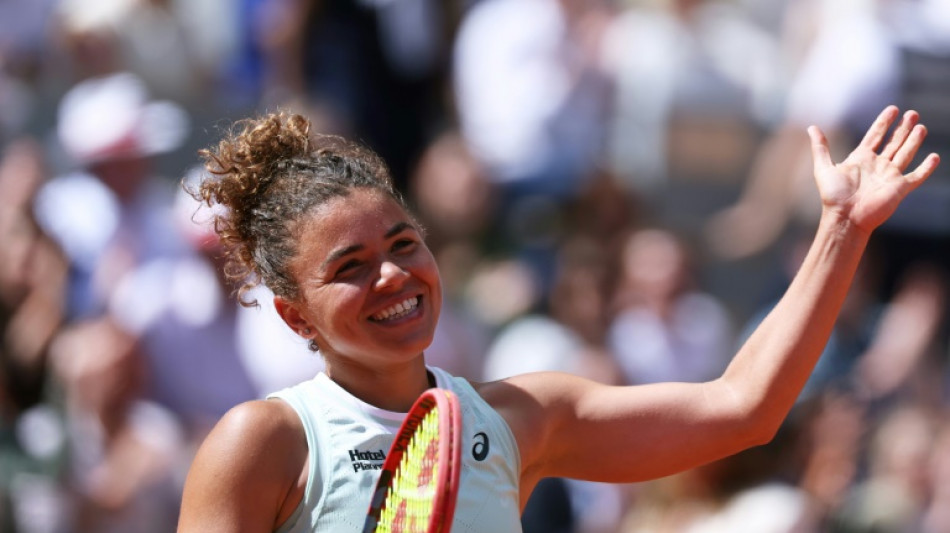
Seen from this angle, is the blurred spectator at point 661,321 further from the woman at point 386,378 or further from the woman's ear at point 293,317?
the woman's ear at point 293,317

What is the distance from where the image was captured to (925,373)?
6984 millimetres

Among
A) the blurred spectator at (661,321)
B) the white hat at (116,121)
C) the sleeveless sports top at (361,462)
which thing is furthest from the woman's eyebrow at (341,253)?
the white hat at (116,121)

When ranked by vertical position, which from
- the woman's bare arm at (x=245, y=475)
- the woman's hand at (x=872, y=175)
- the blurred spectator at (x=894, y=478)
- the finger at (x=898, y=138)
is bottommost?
the blurred spectator at (x=894, y=478)

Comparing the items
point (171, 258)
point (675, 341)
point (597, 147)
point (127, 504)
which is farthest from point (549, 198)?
point (127, 504)

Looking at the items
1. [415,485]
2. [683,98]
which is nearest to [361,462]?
[415,485]

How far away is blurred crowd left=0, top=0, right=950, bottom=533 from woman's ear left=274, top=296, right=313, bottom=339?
2.74 metres

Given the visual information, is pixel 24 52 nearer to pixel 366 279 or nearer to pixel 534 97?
pixel 534 97

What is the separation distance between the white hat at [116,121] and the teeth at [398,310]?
4613mm

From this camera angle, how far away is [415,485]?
2748 millimetres

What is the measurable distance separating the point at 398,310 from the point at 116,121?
4697 mm

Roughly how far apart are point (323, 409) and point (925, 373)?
4.66m

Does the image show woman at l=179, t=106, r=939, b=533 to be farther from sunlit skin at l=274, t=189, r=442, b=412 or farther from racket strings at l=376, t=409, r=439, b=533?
racket strings at l=376, t=409, r=439, b=533

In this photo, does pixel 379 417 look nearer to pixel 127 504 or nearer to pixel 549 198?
pixel 127 504

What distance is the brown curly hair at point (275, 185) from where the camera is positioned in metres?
3.04
